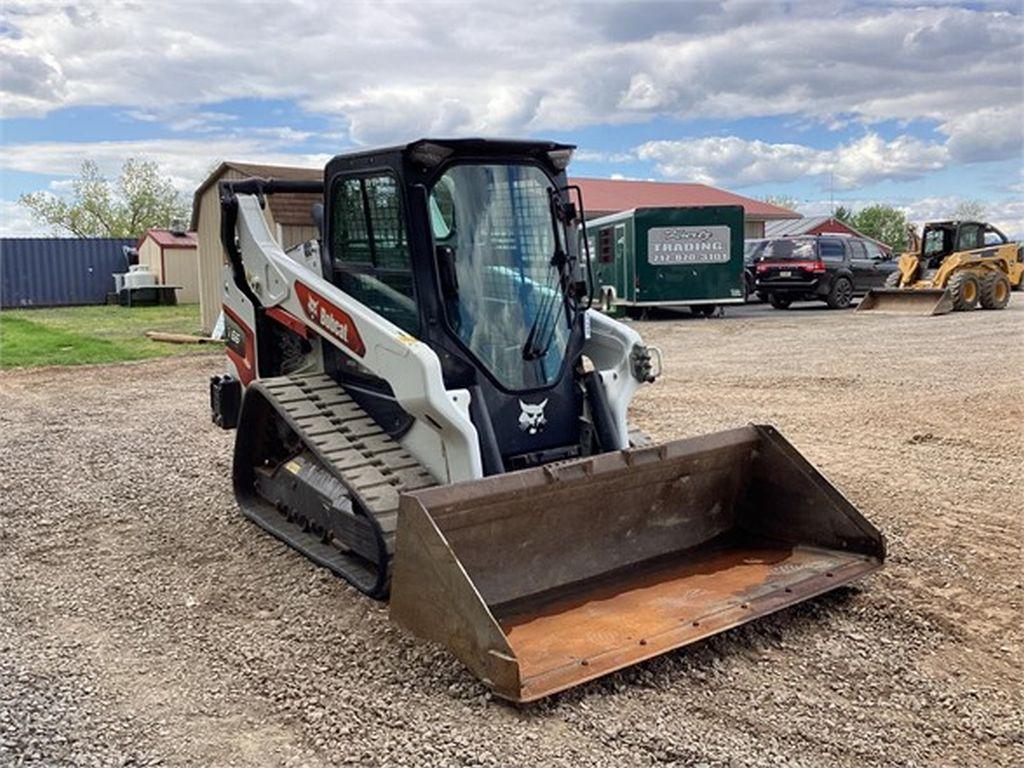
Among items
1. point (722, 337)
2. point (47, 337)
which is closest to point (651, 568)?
point (722, 337)

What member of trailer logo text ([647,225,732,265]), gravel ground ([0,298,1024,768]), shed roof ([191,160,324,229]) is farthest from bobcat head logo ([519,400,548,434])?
trailer logo text ([647,225,732,265])

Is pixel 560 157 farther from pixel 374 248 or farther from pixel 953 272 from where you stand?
pixel 953 272

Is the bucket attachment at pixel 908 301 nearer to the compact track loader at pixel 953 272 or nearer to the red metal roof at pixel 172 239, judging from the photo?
the compact track loader at pixel 953 272

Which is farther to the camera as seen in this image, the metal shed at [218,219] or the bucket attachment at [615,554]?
the metal shed at [218,219]

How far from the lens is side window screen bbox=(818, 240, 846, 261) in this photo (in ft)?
70.6

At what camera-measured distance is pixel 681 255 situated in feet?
63.7

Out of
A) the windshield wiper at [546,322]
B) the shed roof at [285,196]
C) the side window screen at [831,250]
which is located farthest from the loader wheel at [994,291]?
the windshield wiper at [546,322]

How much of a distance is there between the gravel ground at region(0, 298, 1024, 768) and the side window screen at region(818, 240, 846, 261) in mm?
14554

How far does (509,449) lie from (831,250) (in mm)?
18645

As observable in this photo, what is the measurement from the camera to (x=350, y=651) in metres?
4.05

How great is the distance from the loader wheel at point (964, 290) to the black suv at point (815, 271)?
7.38ft

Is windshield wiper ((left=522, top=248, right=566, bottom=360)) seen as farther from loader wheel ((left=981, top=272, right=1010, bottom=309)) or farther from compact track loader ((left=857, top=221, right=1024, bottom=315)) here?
loader wheel ((left=981, top=272, right=1010, bottom=309))

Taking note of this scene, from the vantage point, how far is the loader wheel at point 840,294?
2136 cm

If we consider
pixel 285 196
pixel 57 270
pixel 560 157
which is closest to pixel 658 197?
pixel 57 270
